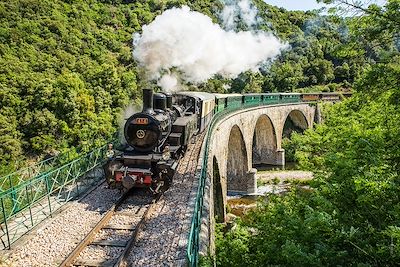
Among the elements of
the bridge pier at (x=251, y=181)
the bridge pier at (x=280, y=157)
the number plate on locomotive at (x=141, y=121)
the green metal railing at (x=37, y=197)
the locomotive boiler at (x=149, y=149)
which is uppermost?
the number plate on locomotive at (x=141, y=121)

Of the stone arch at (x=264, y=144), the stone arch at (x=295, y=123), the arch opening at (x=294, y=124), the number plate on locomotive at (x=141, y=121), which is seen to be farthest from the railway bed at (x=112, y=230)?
the arch opening at (x=294, y=124)

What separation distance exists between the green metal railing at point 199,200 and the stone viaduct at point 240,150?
260 mm

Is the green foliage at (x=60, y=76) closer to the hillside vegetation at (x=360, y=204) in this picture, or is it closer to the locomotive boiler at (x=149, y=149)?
the locomotive boiler at (x=149, y=149)

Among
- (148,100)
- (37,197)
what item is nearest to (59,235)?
(37,197)

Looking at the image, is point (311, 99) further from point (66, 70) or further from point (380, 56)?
point (380, 56)

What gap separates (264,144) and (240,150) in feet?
38.1

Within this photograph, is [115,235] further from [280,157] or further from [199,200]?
[280,157]

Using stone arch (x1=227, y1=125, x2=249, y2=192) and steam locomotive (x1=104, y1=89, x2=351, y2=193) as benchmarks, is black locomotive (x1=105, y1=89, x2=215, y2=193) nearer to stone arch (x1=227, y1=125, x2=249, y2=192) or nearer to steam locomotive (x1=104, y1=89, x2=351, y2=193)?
steam locomotive (x1=104, y1=89, x2=351, y2=193)

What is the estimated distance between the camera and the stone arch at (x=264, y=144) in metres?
34.4

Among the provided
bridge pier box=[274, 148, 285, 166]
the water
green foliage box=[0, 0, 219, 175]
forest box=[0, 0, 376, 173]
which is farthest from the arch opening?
green foliage box=[0, 0, 219, 175]

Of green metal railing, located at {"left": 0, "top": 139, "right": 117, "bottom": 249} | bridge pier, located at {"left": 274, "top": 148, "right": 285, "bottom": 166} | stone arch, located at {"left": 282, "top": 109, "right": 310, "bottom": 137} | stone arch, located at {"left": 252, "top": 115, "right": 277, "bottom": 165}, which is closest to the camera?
green metal railing, located at {"left": 0, "top": 139, "right": 117, "bottom": 249}

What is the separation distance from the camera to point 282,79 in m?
58.6

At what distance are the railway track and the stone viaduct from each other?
1.32 m

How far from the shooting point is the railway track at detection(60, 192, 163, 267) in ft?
19.0
